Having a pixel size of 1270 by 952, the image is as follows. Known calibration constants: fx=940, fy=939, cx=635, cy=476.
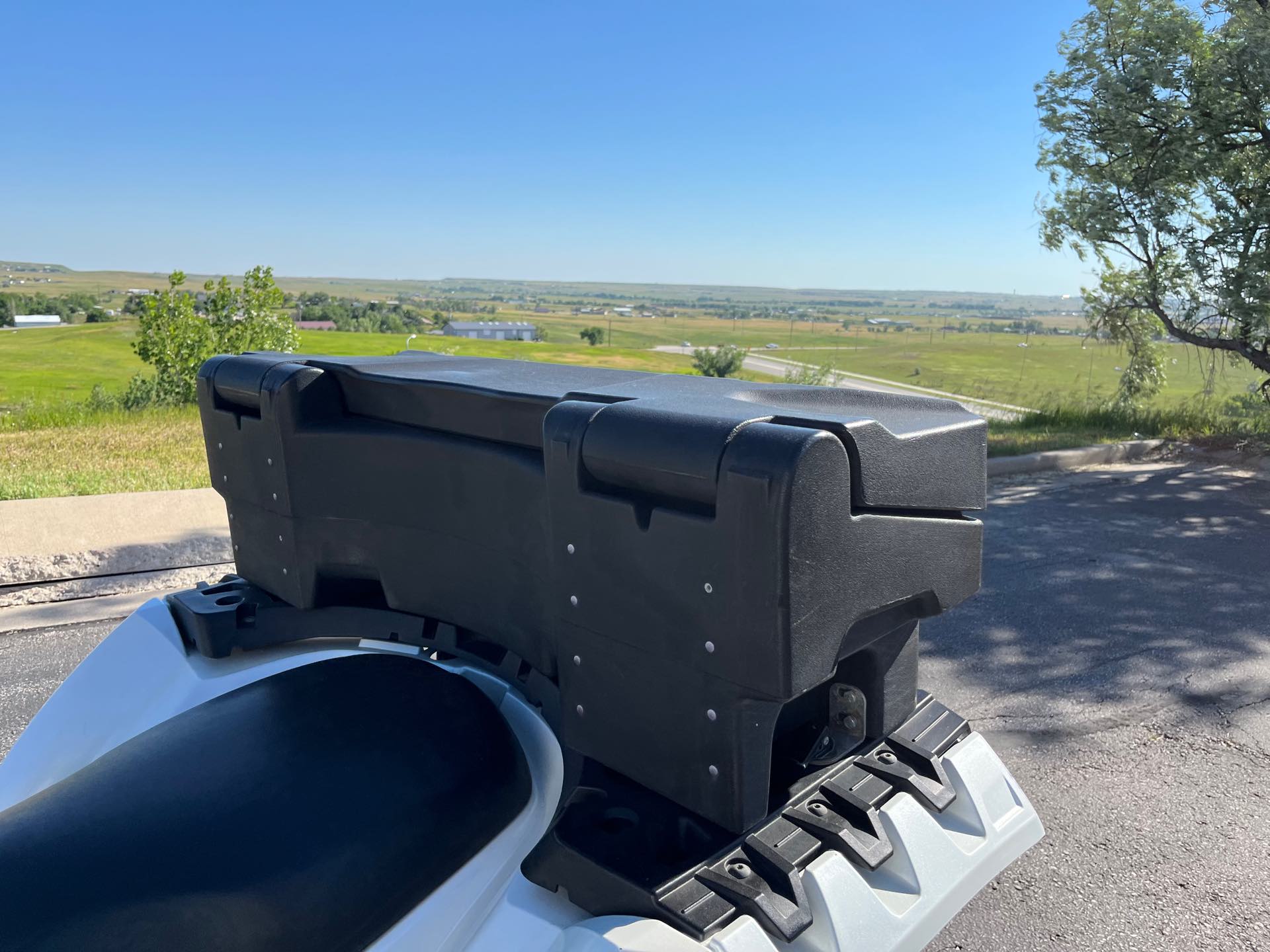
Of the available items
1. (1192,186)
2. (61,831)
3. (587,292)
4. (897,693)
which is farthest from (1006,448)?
(587,292)

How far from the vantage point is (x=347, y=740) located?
48.4 inches

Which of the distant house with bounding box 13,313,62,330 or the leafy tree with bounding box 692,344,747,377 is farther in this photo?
the distant house with bounding box 13,313,62,330

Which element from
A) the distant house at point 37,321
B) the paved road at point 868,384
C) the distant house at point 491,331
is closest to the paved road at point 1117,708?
the paved road at point 868,384

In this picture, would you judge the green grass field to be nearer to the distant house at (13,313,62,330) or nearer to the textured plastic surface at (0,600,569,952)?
the textured plastic surface at (0,600,569,952)

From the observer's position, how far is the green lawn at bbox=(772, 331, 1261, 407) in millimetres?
11812

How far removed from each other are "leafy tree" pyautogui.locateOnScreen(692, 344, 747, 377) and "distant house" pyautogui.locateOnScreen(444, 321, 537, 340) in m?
6.83

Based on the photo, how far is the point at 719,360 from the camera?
24.8 metres

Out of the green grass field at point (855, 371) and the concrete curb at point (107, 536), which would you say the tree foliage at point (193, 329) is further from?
the concrete curb at point (107, 536)

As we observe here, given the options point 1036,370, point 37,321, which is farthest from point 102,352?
point 1036,370

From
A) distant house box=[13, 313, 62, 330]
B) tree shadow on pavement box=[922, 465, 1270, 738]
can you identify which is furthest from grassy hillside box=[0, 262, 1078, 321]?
tree shadow on pavement box=[922, 465, 1270, 738]

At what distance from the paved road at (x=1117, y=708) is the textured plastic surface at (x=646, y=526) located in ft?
6.05

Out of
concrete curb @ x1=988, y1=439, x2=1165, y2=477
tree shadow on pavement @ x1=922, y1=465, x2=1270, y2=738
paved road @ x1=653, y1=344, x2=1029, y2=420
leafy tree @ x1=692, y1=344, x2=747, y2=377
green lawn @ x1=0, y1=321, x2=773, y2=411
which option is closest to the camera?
paved road @ x1=653, y1=344, x2=1029, y2=420

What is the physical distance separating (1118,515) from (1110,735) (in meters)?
4.07

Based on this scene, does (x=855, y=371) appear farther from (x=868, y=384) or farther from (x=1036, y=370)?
(x=868, y=384)
